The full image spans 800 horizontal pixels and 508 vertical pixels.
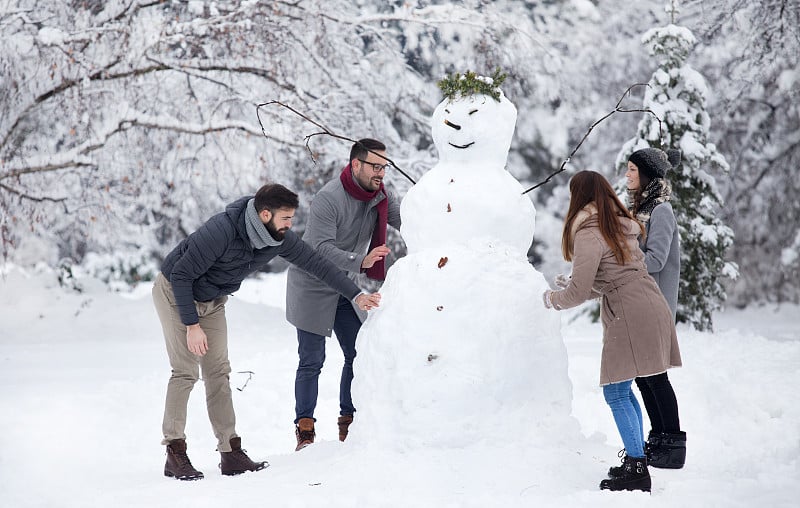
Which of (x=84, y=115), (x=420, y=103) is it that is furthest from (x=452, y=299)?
(x=420, y=103)

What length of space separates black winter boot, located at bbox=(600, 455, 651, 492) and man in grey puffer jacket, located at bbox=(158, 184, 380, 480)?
56.8 inches

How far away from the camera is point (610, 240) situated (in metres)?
3.62

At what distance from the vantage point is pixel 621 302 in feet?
12.0

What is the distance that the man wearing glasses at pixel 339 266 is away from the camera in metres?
4.72

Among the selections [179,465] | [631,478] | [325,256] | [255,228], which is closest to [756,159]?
[325,256]

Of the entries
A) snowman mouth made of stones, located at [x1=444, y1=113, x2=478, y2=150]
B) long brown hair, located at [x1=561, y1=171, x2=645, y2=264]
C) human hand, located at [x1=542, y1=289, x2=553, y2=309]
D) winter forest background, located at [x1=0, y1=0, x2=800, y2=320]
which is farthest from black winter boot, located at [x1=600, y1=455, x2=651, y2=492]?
winter forest background, located at [x1=0, y1=0, x2=800, y2=320]

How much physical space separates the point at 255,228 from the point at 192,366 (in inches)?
34.7

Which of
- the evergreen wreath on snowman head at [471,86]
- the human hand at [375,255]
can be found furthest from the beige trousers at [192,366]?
the evergreen wreath on snowman head at [471,86]

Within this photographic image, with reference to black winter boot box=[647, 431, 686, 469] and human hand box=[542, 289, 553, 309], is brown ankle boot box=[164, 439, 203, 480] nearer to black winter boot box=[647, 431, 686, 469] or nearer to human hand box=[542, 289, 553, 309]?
human hand box=[542, 289, 553, 309]

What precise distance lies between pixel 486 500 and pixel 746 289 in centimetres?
1271

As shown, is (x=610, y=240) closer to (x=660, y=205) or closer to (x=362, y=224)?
(x=660, y=205)

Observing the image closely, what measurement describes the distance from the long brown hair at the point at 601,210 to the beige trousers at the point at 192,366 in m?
1.95

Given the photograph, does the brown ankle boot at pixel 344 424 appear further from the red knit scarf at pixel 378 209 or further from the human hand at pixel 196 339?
the human hand at pixel 196 339

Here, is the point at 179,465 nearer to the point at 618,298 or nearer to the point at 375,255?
the point at 375,255
